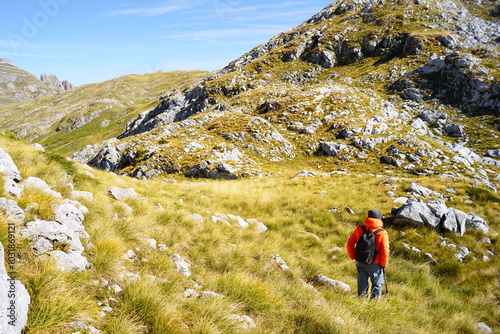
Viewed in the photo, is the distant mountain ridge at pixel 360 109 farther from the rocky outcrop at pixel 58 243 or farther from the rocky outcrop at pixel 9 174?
the rocky outcrop at pixel 58 243

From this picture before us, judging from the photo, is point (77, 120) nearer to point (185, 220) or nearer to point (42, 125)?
point (42, 125)

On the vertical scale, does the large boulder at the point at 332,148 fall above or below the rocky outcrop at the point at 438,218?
above

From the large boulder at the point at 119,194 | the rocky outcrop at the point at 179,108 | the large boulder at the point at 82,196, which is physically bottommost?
the large boulder at the point at 119,194

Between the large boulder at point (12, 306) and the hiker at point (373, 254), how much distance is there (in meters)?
6.26

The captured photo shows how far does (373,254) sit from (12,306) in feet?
21.7

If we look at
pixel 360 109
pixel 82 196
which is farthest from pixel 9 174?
pixel 360 109

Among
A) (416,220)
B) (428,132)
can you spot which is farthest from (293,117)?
(416,220)

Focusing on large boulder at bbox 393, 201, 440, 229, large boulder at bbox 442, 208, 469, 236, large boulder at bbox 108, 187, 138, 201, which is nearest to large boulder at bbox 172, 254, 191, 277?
large boulder at bbox 108, 187, 138, 201

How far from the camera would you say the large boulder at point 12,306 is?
2.32 m

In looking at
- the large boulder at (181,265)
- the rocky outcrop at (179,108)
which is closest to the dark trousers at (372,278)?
the large boulder at (181,265)

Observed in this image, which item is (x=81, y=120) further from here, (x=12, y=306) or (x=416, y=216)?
(x=416, y=216)

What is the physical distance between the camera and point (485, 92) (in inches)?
1373

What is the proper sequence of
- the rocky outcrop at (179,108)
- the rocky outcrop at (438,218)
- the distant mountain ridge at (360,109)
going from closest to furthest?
the rocky outcrop at (438,218) < the distant mountain ridge at (360,109) < the rocky outcrop at (179,108)

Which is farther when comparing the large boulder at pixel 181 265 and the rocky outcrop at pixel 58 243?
the large boulder at pixel 181 265
